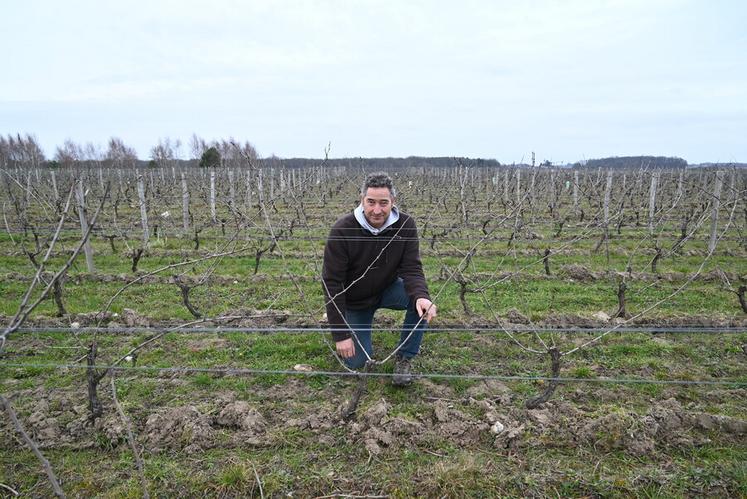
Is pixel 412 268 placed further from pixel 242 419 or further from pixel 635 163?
pixel 635 163

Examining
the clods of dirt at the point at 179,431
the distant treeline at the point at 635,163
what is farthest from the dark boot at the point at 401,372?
the distant treeline at the point at 635,163

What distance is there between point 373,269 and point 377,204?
54cm

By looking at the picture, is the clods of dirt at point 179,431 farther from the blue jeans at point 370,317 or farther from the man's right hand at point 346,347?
the blue jeans at point 370,317

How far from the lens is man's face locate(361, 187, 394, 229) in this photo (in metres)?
2.96

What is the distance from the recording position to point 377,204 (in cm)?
298

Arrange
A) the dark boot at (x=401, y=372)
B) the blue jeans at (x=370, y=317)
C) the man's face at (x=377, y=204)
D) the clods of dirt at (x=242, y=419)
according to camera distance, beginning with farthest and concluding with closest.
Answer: the blue jeans at (x=370, y=317)
the dark boot at (x=401, y=372)
the man's face at (x=377, y=204)
the clods of dirt at (x=242, y=419)

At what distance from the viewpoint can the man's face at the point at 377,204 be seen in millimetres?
2963

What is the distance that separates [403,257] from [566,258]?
16.9 ft

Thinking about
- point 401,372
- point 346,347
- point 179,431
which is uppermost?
point 346,347

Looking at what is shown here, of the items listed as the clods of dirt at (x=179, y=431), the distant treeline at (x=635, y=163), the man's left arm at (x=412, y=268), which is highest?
the distant treeline at (x=635, y=163)

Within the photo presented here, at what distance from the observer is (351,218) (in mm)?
3229

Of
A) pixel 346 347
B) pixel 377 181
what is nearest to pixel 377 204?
pixel 377 181

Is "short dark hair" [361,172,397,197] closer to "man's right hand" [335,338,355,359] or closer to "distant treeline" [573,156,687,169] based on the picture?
"man's right hand" [335,338,355,359]

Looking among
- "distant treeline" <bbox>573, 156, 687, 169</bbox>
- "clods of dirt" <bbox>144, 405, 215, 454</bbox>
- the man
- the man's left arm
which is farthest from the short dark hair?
"distant treeline" <bbox>573, 156, 687, 169</bbox>
